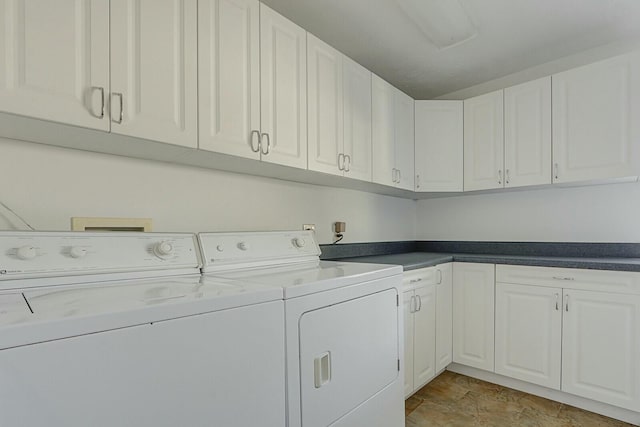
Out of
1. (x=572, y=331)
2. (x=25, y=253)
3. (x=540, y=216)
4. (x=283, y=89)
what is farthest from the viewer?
(x=540, y=216)

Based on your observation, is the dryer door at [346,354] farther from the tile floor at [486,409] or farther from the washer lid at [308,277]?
the tile floor at [486,409]

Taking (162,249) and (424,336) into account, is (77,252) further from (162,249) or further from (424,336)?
(424,336)

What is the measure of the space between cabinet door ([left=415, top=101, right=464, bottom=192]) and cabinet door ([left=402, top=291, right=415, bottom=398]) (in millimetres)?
1055

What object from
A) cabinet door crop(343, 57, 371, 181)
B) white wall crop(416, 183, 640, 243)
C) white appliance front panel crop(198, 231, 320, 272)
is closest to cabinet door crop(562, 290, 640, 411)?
white wall crop(416, 183, 640, 243)

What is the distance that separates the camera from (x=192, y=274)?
132 cm

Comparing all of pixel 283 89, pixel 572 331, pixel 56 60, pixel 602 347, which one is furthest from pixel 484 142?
pixel 56 60

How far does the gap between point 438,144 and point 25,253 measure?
2697mm

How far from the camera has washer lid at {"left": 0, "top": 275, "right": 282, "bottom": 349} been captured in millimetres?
622

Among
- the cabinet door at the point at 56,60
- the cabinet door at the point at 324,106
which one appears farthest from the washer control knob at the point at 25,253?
the cabinet door at the point at 324,106

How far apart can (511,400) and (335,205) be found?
176 cm

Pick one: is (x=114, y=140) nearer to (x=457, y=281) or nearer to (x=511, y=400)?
(x=457, y=281)

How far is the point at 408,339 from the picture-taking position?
2.08 metres

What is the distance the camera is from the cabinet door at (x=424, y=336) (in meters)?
2.15

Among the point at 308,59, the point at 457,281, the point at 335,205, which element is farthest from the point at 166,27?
the point at 457,281
